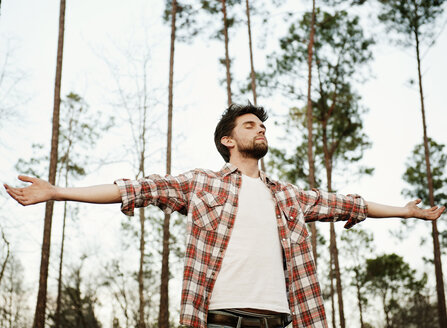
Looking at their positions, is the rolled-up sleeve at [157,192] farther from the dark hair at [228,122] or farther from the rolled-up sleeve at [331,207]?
the rolled-up sleeve at [331,207]

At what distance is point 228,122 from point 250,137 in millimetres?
279

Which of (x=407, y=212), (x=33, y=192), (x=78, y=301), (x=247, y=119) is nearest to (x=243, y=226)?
(x=247, y=119)

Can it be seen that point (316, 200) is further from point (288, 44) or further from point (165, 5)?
point (288, 44)

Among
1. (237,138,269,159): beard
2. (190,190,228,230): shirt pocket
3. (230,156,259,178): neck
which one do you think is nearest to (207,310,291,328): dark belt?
(190,190,228,230): shirt pocket

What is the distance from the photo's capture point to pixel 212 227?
2416mm

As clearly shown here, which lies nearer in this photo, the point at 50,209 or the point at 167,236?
the point at 50,209

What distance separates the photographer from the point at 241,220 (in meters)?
2.45

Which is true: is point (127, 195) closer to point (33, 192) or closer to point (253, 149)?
point (33, 192)

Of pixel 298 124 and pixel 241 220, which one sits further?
pixel 298 124

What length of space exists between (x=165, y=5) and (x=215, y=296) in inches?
502

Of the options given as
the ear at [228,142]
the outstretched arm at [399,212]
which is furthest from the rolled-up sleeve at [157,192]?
the outstretched arm at [399,212]

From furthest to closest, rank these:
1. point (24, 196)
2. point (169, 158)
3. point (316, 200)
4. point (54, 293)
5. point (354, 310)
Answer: point (354, 310) → point (54, 293) → point (169, 158) → point (316, 200) → point (24, 196)

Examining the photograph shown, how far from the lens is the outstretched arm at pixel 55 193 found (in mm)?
2119

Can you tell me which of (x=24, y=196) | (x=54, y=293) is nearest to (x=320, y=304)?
(x=24, y=196)
